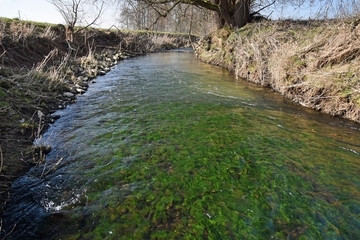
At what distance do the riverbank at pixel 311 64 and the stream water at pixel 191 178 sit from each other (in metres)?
0.67

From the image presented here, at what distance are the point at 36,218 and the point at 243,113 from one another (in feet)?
16.6

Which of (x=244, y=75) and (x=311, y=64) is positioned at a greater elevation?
(x=311, y=64)

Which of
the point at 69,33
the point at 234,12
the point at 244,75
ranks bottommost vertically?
the point at 244,75

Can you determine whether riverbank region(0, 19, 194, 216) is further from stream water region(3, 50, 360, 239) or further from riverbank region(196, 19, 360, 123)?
riverbank region(196, 19, 360, 123)

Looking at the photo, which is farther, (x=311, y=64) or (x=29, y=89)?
(x=311, y=64)

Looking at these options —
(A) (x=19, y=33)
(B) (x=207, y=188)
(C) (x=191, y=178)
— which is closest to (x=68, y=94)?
(A) (x=19, y=33)

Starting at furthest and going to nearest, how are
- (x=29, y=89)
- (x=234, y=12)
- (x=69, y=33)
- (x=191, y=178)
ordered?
(x=234, y=12) < (x=69, y=33) < (x=29, y=89) < (x=191, y=178)

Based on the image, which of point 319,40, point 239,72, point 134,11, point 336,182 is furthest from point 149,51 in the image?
point 336,182

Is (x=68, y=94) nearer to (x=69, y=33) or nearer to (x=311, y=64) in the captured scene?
(x=311, y=64)

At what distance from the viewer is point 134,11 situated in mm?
15359

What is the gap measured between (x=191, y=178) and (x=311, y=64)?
5646mm

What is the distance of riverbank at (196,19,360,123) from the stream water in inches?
26.3

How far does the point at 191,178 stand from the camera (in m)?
3.68

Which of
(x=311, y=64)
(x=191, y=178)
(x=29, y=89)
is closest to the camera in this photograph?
(x=191, y=178)
